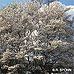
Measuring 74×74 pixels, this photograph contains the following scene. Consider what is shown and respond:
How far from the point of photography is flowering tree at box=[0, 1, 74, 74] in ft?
29.1

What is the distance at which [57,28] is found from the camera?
10.0m

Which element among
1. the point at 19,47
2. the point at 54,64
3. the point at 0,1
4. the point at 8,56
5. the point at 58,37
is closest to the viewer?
the point at 8,56

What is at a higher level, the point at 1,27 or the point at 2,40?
the point at 1,27

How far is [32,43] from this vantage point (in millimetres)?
9391

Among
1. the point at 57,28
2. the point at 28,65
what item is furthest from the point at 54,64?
the point at 57,28

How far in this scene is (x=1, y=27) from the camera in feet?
30.0

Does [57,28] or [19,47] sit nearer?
[19,47]

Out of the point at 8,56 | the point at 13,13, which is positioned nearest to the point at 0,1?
the point at 13,13

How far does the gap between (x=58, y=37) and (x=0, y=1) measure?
Answer: 10.1 metres

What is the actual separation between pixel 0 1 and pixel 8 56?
35.6 ft

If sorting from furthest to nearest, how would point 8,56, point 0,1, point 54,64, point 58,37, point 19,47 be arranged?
1. point 0,1
2. point 58,37
3. point 54,64
4. point 19,47
5. point 8,56

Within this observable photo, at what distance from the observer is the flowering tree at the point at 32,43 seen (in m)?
8.88

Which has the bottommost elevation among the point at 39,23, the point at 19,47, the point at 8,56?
the point at 8,56

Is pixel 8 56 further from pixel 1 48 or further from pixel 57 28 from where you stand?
pixel 57 28
